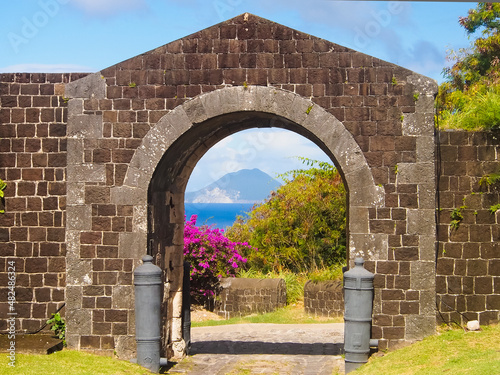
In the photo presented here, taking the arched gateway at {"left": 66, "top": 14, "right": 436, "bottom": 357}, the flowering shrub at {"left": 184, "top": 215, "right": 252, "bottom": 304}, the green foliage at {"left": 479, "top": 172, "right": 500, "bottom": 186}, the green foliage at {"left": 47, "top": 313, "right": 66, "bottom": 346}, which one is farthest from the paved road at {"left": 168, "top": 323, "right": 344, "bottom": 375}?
the green foliage at {"left": 479, "top": 172, "right": 500, "bottom": 186}

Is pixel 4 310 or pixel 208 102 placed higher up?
pixel 208 102

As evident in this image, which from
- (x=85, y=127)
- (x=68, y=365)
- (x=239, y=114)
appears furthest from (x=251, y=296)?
(x=68, y=365)

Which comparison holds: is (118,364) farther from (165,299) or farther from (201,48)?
(201,48)

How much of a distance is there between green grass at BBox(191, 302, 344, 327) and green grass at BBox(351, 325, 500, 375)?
534 centimetres

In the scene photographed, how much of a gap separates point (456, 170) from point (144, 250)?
433 cm

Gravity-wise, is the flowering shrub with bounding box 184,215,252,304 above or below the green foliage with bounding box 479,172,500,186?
below

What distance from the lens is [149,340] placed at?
A: 832 centimetres

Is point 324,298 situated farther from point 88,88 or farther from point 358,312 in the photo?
point 88,88

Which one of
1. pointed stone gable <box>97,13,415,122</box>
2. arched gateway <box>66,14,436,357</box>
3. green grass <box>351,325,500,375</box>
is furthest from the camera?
pointed stone gable <box>97,13,415,122</box>

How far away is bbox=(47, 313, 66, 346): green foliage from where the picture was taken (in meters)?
8.84

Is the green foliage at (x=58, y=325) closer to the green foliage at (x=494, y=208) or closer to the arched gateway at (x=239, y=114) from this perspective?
the arched gateway at (x=239, y=114)

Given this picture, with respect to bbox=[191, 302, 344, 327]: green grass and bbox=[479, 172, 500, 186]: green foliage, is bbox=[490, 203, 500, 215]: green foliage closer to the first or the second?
bbox=[479, 172, 500, 186]: green foliage

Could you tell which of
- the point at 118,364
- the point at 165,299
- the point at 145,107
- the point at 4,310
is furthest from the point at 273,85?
the point at 4,310

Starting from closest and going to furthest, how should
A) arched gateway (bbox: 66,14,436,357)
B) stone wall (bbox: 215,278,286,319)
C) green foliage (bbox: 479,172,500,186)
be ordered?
arched gateway (bbox: 66,14,436,357), green foliage (bbox: 479,172,500,186), stone wall (bbox: 215,278,286,319)
